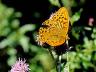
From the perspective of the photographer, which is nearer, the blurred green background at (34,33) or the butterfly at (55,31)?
the butterfly at (55,31)

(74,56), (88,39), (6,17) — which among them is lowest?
(74,56)

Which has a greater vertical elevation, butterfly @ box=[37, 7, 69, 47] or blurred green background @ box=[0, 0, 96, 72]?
blurred green background @ box=[0, 0, 96, 72]

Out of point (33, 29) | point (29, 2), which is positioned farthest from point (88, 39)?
point (29, 2)

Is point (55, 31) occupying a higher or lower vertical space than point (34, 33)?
lower

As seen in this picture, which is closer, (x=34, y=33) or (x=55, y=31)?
(x=55, y=31)

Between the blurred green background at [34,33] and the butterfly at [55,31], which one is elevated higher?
the blurred green background at [34,33]

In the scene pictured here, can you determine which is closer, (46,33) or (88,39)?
(46,33)

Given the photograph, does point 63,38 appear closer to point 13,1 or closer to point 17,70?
point 17,70

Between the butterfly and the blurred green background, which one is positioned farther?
the blurred green background
